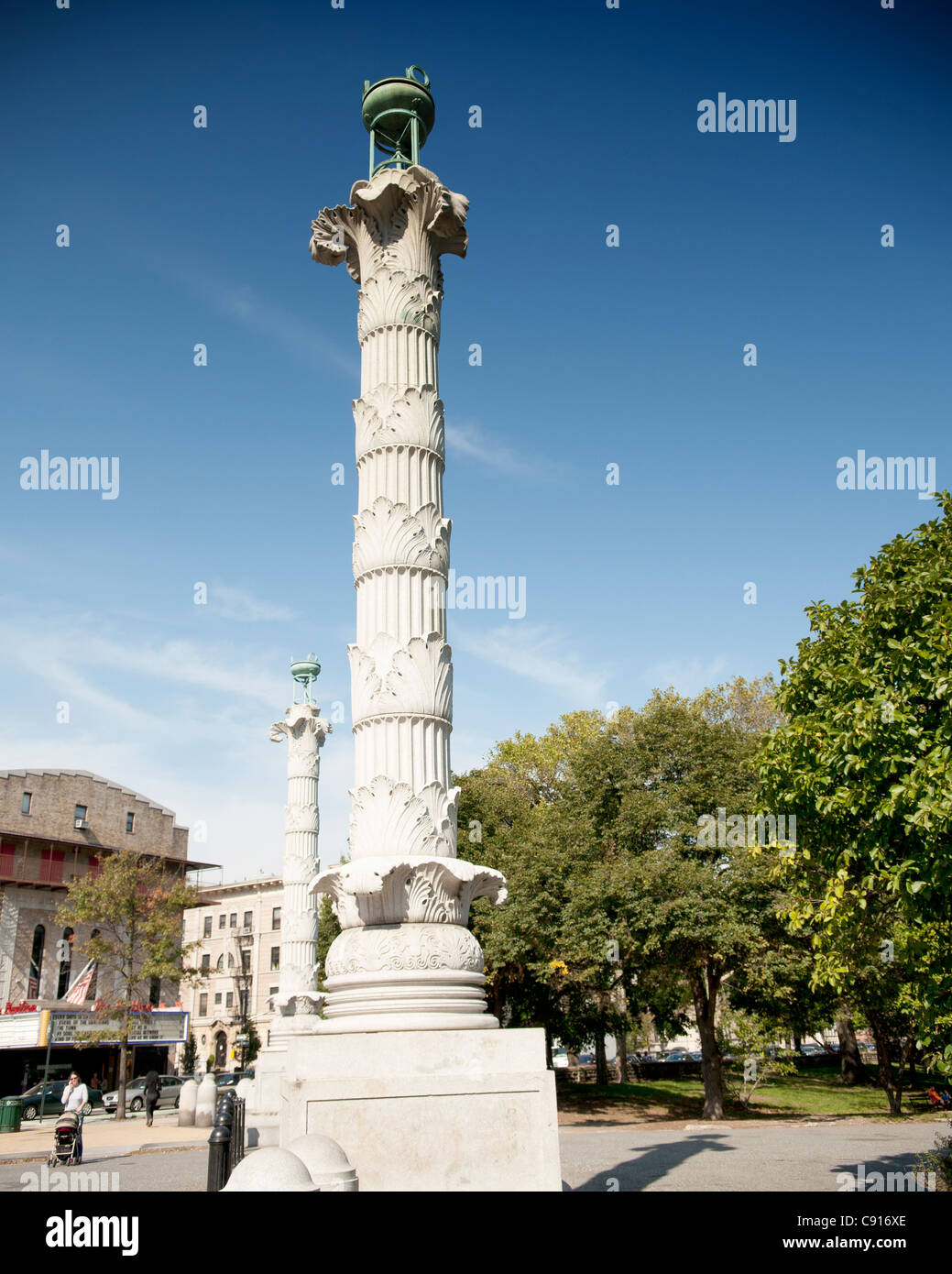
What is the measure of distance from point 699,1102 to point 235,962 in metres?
43.6

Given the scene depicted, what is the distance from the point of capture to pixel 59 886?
51688 mm

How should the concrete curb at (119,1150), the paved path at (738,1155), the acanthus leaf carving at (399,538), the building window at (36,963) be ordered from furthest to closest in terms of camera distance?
the building window at (36,963), the concrete curb at (119,1150), the paved path at (738,1155), the acanthus leaf carving at (399,538)

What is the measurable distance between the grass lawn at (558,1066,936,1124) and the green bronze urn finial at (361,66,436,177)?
89.0 ft

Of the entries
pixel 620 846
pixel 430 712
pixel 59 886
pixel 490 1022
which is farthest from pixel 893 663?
pixel 59 886

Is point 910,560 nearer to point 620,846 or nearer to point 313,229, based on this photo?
point 313,229

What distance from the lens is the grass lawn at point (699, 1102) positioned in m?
30.0

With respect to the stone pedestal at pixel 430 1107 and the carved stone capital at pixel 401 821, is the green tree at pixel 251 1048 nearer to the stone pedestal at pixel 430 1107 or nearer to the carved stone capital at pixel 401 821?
the carved stone capital at pixel 401 821

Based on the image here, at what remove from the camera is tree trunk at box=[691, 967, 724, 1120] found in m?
29.1

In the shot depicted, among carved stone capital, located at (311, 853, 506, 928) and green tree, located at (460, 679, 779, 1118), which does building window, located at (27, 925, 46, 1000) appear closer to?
green tree, located at (460, 679, 779, 1118)

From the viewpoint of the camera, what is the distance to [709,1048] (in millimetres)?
29594

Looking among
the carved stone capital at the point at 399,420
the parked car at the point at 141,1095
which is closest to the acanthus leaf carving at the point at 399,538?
the carved stone capital at the point at 399,420

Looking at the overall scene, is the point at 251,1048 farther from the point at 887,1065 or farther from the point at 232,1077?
the point at 887,1065

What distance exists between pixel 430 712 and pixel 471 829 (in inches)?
1048

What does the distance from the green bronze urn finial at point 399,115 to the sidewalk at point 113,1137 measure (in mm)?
19284
